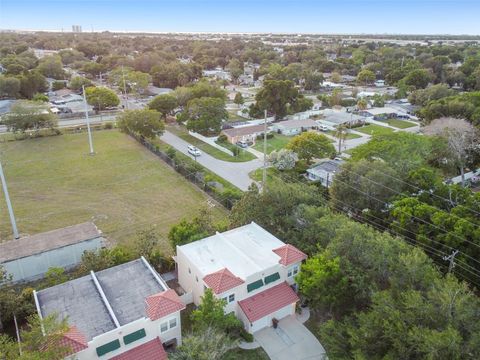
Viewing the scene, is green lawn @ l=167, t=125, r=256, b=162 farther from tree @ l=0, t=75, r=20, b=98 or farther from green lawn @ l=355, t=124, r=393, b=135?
tree @ l=0, t=75, r=20, b=98

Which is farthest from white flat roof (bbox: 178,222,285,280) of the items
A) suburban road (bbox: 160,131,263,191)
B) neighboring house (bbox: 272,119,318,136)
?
neighboring house (bbox: 272,119,318,136)

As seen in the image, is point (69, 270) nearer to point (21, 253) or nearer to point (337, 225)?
point (21, 253)

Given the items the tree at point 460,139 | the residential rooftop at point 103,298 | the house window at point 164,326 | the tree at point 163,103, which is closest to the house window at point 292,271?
the residential rooftop at point 103,298

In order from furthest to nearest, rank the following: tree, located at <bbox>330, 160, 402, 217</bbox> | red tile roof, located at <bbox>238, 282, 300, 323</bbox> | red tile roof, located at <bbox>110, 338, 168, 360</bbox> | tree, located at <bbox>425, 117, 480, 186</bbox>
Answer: tree, located at <bbox>425, 117, 480, 186</bbox> < tree, located at <bbox>330, 160, 402, 217</bbox> < red tile roof, located at <bbox>238, 282, 300, 323</bbox> < red tile roof, located at <bbox>110, 338, 168, 360</bbox>

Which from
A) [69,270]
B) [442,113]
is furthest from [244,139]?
[69,270]

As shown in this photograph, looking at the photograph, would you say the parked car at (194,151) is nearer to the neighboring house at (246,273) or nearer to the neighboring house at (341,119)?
the neighboring house at (246,273)

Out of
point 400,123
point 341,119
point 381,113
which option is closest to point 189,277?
point 341,119

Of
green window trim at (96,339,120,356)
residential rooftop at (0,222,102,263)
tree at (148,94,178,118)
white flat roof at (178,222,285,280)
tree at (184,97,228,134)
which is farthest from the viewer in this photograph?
tree at (148,94,178,118)
